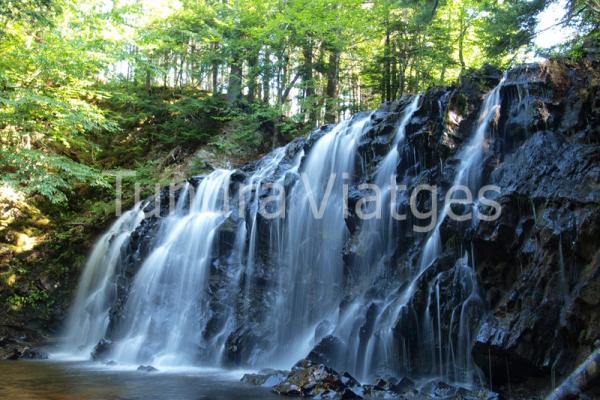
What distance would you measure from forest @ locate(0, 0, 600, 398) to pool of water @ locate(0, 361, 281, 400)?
4.97 feet

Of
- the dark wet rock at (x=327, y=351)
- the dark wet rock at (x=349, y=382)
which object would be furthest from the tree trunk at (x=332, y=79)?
the dark wet rock at (x=349, y=382)

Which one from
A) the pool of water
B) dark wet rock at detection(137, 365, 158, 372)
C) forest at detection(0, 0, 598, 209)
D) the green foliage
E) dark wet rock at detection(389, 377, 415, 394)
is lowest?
dark wet rock at detection(137, 365, 158, 372)

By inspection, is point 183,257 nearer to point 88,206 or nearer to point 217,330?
point 217,330

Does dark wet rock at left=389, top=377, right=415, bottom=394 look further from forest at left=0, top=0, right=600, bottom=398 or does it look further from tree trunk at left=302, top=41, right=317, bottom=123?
tree trunk at left=302, top=41, right=317, bottom=123

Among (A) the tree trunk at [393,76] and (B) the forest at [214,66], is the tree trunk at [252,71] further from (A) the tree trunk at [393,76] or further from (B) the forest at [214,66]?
(A) the tree trunk at [393,76]

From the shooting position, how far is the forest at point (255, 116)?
328 inches

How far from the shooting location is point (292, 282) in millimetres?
10789

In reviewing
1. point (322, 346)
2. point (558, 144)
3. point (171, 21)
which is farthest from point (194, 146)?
point (558, 144)

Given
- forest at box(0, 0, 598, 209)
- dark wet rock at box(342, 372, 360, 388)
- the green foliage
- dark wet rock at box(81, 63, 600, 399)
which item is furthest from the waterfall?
dark wet rock at box(342, 372, 360, 388)

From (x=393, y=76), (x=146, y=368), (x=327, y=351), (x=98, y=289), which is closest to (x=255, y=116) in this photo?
(x=393, y=76)

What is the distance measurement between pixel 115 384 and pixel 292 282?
4.20m

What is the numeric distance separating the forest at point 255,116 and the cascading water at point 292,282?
0.08 meters

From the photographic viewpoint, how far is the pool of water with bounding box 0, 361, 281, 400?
22.9 ft

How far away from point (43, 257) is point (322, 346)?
11.4 m
